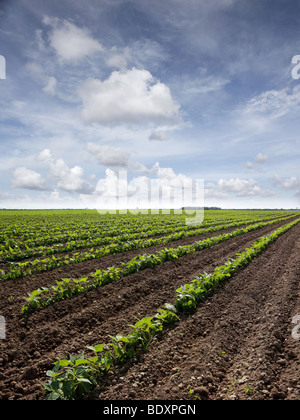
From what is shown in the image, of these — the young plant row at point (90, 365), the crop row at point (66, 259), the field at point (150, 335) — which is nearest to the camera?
the young plant row at point (90, 365)

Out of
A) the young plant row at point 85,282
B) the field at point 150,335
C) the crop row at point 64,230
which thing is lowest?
the field at point 150,335

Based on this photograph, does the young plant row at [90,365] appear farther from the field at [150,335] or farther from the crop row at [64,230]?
the crop row at [64,230]

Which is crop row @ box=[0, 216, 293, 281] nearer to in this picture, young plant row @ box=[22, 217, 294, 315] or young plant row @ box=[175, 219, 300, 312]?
young plant row @ box=[22, 217, 294, 315]

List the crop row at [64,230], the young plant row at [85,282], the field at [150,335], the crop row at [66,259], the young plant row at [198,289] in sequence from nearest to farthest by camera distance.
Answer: the field at [150,335]
the young plant row at [198,289]
the young plant row at [85,282]
the crop row at [66,259]
the crop row at [64,230]

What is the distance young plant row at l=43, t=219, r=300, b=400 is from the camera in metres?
3.04

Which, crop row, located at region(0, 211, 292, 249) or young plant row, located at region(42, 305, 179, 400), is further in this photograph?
crop row, located at region(0, 211, 292, 249)

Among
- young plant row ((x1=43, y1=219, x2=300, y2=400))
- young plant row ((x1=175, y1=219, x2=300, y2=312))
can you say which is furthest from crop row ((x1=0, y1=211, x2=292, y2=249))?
young plant row ((x1=43, y1=219, x2=300, y2=400))

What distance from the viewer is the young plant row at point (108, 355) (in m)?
3.04

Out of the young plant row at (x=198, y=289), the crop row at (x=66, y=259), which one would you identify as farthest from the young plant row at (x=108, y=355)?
the crop row at (x=66, y=259)

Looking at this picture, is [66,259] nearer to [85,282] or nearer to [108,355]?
[85,282]

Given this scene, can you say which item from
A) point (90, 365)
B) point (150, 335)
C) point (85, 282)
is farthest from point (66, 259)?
point (90, 365)

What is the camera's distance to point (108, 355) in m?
3.66
